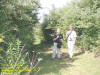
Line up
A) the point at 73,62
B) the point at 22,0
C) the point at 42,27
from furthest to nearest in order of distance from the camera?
the point at 42,27 → the point at 73,62 → the point at 22,0

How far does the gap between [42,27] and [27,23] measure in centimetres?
1153

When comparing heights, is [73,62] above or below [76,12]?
below

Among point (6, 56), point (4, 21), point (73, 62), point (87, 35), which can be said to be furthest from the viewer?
point (87, 35)

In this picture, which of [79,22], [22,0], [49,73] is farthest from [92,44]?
[22,0]

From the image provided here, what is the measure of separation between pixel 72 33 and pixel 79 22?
1917 mm

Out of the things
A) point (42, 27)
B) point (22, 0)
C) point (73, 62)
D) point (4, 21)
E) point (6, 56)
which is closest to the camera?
point (6, 56)

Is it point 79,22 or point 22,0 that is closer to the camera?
point 22,0

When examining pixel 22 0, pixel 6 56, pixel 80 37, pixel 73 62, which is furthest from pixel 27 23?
pixel 80 37

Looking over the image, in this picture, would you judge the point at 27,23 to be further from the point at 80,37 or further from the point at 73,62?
the point at 80,37

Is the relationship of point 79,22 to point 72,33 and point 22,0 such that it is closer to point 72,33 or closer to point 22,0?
point 72,33

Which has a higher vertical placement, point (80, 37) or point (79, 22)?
point (79, 22)

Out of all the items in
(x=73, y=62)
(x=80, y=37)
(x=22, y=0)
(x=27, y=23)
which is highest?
(x=22, y=0)

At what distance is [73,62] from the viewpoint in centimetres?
762

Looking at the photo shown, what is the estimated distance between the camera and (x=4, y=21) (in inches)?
205
